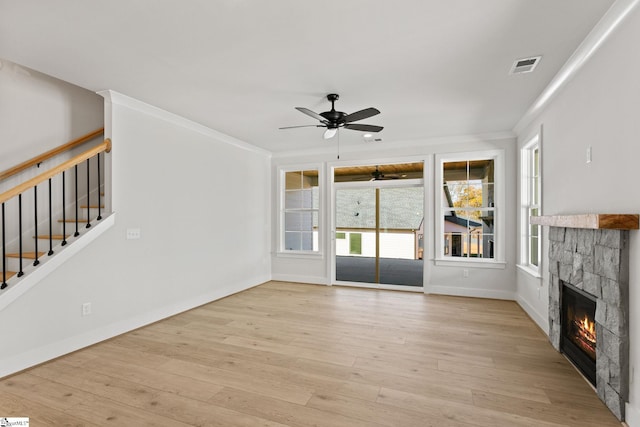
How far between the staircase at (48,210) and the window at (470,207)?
15.7 ft

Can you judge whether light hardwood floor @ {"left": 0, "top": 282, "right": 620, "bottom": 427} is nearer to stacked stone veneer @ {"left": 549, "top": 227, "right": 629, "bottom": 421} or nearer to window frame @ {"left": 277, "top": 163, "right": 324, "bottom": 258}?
stacked stone veneer @ {"left": 549, "top": 227, "right": 629, "bottom": 421}

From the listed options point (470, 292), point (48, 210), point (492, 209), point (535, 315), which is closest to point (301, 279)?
point (470, 292)

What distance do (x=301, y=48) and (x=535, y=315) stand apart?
3.99m

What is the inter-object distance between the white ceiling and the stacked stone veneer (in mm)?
1517

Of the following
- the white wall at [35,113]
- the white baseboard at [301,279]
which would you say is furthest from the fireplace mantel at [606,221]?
the white wall at [35,113]

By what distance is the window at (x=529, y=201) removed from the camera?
4395mm

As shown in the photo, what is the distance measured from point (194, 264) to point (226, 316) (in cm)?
93

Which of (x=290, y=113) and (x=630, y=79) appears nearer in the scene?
(x=630, y=79)

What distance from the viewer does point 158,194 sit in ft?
13.1

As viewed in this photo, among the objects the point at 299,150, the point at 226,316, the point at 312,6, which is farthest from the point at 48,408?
the point at 299,150

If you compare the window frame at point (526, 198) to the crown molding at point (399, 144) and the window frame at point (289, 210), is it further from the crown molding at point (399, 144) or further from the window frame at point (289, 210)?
the window frame at point (289, 210)

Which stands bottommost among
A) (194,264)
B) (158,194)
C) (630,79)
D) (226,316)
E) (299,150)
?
(226,316)

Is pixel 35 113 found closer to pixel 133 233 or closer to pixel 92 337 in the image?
pixel 133 233

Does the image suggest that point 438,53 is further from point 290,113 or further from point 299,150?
point 299,150
